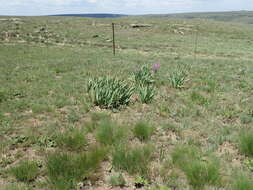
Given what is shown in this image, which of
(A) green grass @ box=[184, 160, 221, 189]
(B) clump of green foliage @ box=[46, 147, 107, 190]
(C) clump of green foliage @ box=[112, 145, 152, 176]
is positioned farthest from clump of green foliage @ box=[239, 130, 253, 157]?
(B) clump of green foliage @ box=[46, 147, 107, 190]

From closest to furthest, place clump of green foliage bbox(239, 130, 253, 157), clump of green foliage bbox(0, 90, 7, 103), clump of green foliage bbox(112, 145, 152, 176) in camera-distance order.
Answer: clump of green foliage bbox(112, 145, 152, 176) < clump of green foliage bbox(239, 130, 253, 157) < clump of green foliage bbox(0, 90, 7, 103)

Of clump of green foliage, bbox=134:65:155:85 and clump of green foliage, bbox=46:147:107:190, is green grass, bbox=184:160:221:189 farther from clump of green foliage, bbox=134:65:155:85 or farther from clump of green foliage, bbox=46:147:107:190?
clump of green foliage, bbox=134:65:155:85

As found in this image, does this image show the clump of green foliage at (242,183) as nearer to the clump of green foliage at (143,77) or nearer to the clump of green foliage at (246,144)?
the clump of green foliage at (246,144)

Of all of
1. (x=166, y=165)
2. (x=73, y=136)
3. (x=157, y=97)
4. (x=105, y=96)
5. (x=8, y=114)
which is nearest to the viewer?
(x=166, y=165)

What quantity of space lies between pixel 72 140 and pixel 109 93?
6.84ft

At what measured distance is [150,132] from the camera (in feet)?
15.0

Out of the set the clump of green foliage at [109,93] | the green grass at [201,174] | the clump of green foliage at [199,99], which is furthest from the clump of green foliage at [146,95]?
the green grass at [201,174]

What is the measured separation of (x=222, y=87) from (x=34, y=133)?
6256mm

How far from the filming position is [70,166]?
3.32 metres

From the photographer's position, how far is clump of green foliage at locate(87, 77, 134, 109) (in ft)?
19.6

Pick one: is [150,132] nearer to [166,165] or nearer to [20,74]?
[166,165]

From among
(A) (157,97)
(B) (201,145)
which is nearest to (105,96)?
(A) (157,97)

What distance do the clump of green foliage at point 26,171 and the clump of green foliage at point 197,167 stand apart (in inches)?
78.6

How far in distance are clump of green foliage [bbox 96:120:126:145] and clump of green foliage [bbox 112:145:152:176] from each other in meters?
0.39
